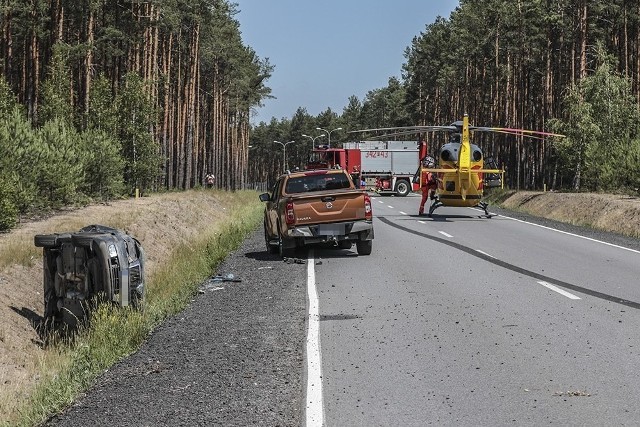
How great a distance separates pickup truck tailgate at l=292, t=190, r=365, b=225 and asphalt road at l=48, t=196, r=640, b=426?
1699 mm

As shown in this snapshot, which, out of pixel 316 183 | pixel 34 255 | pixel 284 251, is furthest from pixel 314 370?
pixel 316 183

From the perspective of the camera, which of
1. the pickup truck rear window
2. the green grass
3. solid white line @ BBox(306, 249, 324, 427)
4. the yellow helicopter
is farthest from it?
the yellow helicopter

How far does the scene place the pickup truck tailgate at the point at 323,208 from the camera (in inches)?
719

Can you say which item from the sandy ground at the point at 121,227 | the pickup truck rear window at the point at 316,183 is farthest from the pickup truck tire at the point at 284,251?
the sandy ground at the point at 121,227

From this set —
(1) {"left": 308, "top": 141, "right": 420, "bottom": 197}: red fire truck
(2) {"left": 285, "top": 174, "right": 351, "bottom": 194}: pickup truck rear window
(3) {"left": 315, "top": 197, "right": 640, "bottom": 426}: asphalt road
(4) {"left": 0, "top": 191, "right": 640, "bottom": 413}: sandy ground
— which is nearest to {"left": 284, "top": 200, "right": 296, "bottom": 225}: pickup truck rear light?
(3) {"left": 315, "top": 197, "right": 640, "bottom": 426}: asphalt road

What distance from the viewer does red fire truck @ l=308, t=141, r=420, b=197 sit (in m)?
59.6

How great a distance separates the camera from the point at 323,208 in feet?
59.9

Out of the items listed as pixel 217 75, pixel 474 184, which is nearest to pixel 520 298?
pixel 474 184

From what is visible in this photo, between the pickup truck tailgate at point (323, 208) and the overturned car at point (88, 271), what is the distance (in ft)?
16.5

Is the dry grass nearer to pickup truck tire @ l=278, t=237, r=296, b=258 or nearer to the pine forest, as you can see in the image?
the pine forest

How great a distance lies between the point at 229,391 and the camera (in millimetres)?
7203

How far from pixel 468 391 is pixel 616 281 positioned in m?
8.25

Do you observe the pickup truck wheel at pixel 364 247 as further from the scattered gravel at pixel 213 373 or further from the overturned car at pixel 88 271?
the overturned car at pixel 88 271

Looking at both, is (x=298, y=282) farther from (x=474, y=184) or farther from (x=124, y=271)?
(x=474, y=184)
